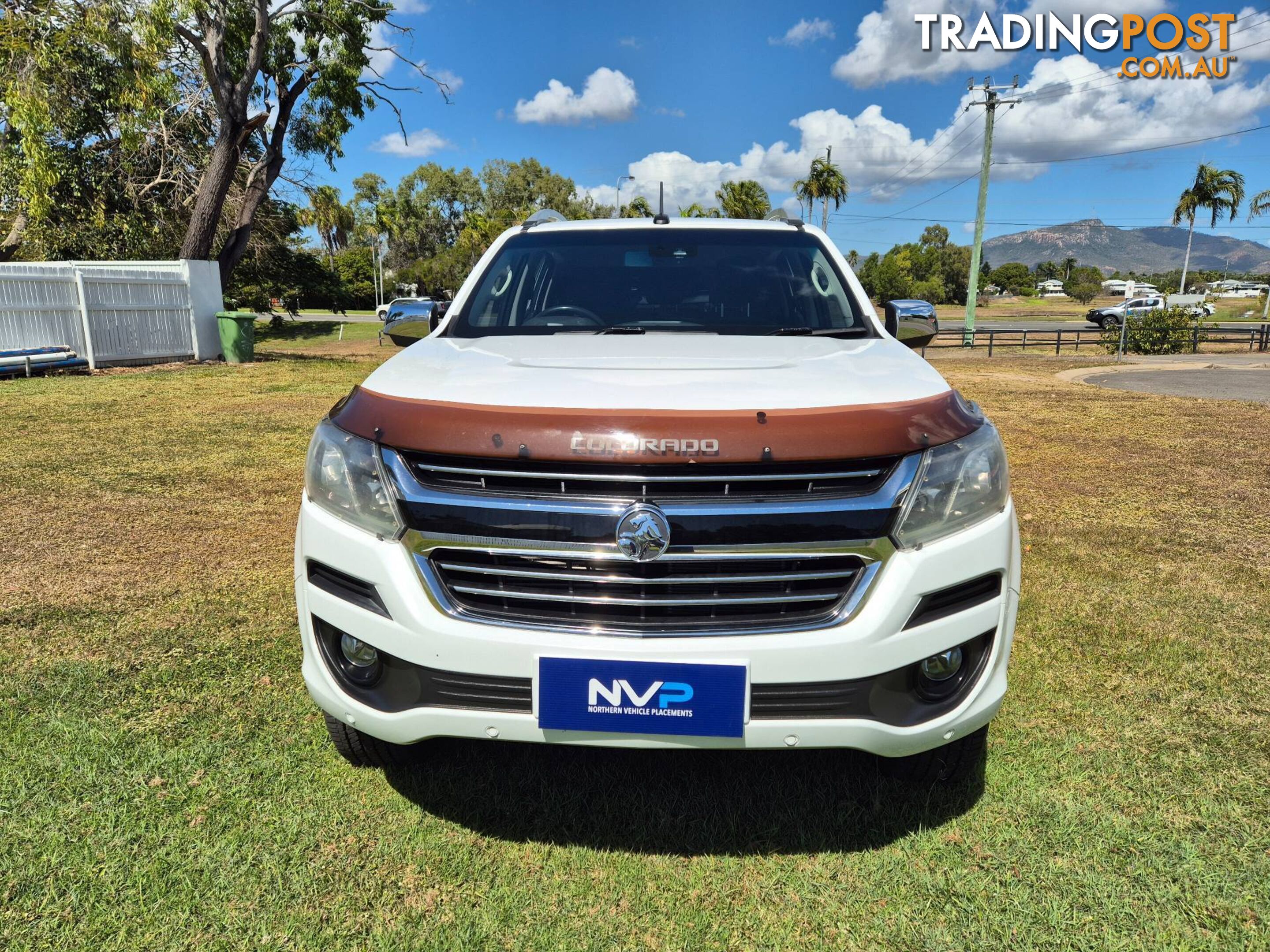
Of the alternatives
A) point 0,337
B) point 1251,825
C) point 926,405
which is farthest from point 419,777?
point 0,337

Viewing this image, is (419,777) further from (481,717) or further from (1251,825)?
(1251,825)

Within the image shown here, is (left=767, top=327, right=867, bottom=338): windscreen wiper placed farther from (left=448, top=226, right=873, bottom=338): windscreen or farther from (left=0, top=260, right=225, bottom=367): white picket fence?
(left=0, top=260, right=225, bottom=367): white picket fence

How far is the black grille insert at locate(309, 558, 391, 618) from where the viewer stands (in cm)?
194

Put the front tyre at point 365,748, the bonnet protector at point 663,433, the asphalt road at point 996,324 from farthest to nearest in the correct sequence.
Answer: the asphalt road at point 996,324, the front tyre at point 365,748, the bonnet protector at point 663,433

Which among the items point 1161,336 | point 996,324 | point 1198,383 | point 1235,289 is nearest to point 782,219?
point 1198,383

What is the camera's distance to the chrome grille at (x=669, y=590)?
6.02 feet

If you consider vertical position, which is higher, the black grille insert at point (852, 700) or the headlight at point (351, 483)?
the headlight at point (351, 483)

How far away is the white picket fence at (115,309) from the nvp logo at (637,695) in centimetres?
1443

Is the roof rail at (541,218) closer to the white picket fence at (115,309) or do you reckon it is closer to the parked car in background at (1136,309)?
the white picket fence at (115,309)

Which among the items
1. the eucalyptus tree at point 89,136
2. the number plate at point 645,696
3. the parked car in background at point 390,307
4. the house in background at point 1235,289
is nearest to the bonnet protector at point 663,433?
the number plate at point 645,696

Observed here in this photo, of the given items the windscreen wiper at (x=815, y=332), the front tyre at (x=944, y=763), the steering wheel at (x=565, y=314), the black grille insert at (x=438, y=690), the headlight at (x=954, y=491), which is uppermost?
the steering wheel at (x=565, y=314)

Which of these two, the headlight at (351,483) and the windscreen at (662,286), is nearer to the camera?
the headlight at (351,483)

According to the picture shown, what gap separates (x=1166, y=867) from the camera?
209 cm

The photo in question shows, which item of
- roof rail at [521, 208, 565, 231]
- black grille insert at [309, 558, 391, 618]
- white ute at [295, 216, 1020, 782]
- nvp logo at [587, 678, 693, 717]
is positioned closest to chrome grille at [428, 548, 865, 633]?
white ute at [295, 216, 1020, 782]
